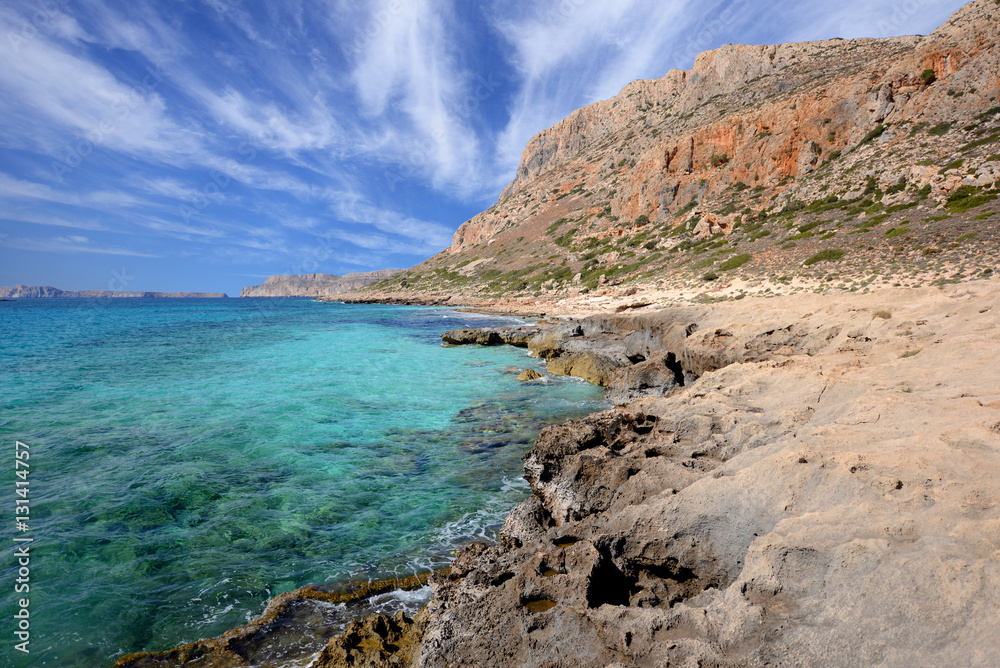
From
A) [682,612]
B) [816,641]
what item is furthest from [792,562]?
[682,612]

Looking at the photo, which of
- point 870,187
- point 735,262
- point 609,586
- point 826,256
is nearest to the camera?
point 609,586

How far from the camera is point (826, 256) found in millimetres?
27438

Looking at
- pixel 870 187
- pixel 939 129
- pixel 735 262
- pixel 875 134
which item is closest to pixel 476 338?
pixel 735 262

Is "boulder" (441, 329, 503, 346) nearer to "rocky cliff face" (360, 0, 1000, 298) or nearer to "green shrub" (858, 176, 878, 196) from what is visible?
"rocky cliff face" (360, 0, 1000, 298)

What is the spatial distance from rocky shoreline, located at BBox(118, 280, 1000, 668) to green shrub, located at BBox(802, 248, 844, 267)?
826 inches

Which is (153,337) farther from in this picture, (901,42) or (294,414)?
(901,42)

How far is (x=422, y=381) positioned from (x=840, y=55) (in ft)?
311

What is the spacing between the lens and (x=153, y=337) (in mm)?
38469

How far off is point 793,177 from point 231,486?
65.0 m

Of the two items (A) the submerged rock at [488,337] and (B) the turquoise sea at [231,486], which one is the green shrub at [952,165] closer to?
(A) the submerged rock at [488,337]

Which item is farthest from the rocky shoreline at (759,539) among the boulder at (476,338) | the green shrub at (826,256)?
the boulder at (476,338)

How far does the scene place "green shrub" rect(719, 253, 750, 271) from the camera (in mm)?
34763

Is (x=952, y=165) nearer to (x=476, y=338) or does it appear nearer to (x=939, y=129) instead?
(x=939, y=129)

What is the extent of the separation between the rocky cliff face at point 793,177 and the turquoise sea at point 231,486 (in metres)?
22.2
